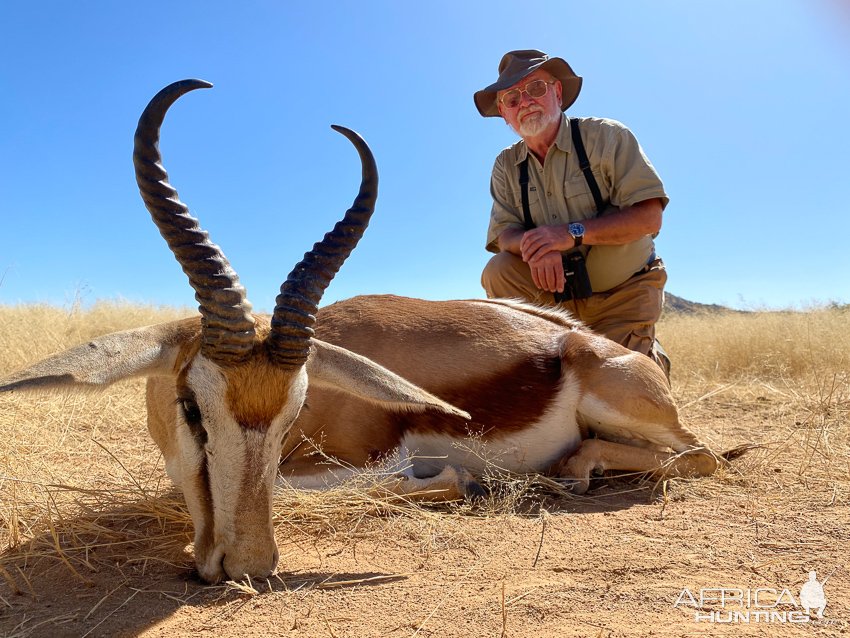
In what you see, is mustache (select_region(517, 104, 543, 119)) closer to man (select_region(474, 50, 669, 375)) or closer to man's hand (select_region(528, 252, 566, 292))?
man (select_region(474, 50, 669, 375))

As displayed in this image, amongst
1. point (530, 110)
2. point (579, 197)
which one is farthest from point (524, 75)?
point (579, 197)

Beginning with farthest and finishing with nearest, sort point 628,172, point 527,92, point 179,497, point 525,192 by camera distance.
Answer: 1. point 525,192
2. point 527,92
3. point 628,172
4. point 179,497

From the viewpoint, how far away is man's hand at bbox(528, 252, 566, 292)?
5.80m

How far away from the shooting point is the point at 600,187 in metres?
6.25

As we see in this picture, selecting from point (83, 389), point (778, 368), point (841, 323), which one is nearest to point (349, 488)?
point (83, 389)

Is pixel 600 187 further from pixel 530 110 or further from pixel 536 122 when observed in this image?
pixel 530 110

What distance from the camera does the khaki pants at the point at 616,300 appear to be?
613 cm

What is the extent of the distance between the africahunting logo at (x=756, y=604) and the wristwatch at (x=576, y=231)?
3693 mm

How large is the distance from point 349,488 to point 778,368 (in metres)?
8.90

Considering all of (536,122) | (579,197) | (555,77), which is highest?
(555,77)

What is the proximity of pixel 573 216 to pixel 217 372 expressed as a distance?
4649 millimetres

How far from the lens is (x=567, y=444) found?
15.2 feet

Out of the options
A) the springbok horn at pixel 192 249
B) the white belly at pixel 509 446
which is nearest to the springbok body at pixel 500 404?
the white belly at pixel 509 446

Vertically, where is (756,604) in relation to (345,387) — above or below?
below
